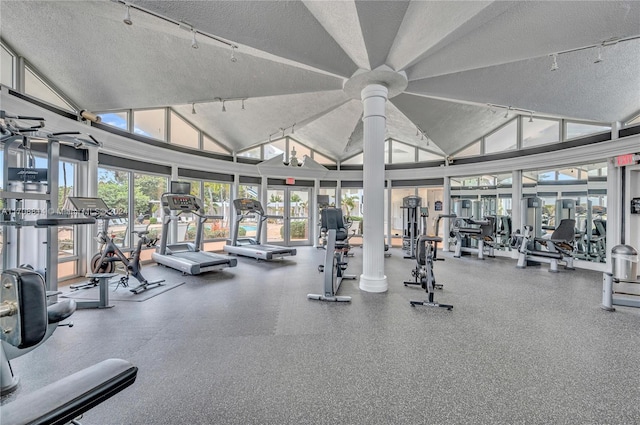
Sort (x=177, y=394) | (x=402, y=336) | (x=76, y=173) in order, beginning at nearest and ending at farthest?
(x=177, y=394), (x=402, y=336), (x=76, y=173)

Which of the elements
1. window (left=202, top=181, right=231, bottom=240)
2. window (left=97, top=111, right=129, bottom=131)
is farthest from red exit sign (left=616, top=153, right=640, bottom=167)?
window (left=97, top=111, right=129, bottom=131)

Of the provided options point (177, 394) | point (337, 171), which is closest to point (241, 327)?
point (177, 394)

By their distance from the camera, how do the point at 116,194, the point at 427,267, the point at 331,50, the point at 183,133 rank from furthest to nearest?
1. the point at 183,133
2. the point at 116,194
3. the point at 427,267
4. the point at 331,50

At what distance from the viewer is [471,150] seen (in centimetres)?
840

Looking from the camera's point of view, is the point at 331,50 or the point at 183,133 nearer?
the point at 331,50

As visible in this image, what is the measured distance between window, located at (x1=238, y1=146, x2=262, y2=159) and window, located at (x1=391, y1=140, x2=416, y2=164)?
14.7 feet

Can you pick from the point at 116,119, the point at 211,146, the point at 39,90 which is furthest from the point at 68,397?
the point at 211,146

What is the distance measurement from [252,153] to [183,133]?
7.06 ft

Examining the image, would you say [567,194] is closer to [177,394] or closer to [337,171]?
[337,171]

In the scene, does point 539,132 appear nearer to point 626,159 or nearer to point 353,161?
point 626,159

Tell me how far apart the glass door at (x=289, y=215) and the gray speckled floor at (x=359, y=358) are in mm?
5447

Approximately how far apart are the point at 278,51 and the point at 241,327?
337 cm

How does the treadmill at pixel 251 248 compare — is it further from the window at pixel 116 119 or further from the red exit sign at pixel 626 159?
the red exit sign at pixel 626 159

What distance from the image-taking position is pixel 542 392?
2002 millimetres
